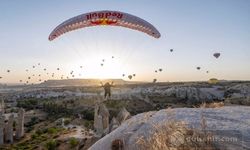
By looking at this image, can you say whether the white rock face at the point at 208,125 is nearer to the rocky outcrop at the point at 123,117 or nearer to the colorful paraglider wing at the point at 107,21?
the rocky outcrop at the point at 123,117

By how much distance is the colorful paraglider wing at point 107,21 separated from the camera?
795 inches

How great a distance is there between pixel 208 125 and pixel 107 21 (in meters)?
15.6

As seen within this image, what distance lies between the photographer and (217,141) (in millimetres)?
5066

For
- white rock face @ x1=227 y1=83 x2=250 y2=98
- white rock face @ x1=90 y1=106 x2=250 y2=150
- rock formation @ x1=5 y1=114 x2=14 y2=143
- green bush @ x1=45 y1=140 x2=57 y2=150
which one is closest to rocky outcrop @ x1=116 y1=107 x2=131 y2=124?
green bush @ x1=45 y1=140 x2=57 y2=150

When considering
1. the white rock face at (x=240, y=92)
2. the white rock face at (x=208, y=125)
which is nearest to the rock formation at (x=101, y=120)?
the white rock face at (x=208, y=125)

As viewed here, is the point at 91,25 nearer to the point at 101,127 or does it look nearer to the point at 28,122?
the point at 101,127

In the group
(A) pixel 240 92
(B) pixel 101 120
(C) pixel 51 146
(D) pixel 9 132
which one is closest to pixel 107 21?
(B) pixel 101 120

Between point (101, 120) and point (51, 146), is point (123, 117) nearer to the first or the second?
point (101, 120)

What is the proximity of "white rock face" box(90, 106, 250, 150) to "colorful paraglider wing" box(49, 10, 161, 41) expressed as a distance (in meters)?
13.8

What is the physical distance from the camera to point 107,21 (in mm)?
20391

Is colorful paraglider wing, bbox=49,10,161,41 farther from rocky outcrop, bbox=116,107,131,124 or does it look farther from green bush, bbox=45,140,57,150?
green bush, bbox=45,140,57,150

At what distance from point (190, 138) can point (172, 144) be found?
0.93 ft

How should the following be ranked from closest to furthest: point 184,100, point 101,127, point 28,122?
point 101,127, point 28,122, point 184,100

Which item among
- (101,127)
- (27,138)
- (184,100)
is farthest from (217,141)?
(184,100)
